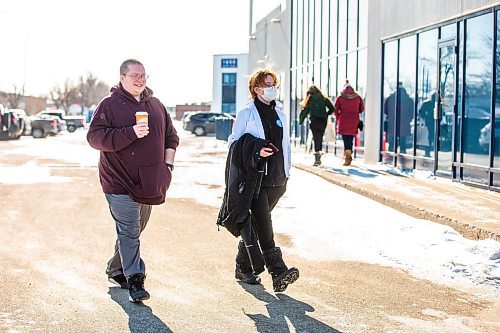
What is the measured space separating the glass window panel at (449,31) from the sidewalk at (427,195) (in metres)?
2.49

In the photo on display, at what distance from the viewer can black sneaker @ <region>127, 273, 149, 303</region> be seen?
5656 millimetres

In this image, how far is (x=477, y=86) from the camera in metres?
12.6

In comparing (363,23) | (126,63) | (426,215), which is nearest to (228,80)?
(363,23)

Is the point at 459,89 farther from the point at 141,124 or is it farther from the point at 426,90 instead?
the point at 141,124

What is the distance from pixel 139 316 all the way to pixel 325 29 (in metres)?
19.9

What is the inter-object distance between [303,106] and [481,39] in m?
5.25

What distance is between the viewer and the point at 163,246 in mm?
8156

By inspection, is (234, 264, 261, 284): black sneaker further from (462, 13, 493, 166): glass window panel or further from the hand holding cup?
(462, 13, 493, 166): glass window panel

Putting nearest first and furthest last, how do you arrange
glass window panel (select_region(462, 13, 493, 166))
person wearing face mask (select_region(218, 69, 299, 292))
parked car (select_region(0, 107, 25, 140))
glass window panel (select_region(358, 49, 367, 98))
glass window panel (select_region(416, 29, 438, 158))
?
person wearing face mask (select_region(218, 69, 299, 292)), glass window panel (select_region(462, 13, 493, 166)), glass window panel (select_region(416, 29, 438, 158)), glass window panel (select_region(358, 49, 367, 98)), parked car (select_region(0, 107, 25, 140))

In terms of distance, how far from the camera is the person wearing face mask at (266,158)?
6.07 m

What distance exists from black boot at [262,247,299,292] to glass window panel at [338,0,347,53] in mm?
16430


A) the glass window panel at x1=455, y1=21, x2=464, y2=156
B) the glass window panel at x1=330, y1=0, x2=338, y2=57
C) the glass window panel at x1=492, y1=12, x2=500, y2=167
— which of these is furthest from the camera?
the glass window panel at x1=330, y1=0, x2=338, y2=57

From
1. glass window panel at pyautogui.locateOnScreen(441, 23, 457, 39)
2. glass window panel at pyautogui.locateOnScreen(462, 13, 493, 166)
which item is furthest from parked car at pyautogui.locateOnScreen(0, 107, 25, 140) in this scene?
glass window panel at pyautogui.locateOnScreen(462, 13, 493, 166)

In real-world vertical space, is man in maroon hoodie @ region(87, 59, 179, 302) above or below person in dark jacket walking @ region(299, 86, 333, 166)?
below
